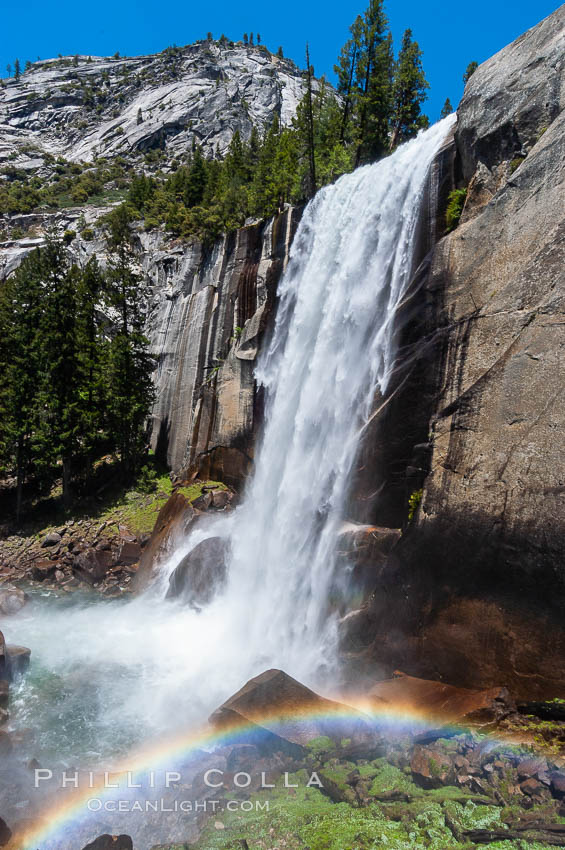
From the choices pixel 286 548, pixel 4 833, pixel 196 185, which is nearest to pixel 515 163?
pixel 286 548

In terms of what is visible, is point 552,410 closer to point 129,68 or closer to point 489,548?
point 489,548

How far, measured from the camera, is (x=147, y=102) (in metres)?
121

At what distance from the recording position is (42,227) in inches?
2405

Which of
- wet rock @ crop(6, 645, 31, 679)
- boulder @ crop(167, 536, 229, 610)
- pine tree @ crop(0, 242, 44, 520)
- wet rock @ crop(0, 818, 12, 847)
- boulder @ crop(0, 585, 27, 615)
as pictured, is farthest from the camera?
pine tree @ crop(0, 242, 44, 520)

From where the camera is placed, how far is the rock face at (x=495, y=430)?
895 centimetres

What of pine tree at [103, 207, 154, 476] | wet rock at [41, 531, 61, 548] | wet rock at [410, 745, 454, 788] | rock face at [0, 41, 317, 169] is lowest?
wet rock at [41, 531, 61, 548]

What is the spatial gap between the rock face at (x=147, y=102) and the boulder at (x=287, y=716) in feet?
357

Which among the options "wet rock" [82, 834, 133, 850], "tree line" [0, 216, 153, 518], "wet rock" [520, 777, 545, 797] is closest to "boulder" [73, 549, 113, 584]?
"tree line" [0, 216, 153, 518]

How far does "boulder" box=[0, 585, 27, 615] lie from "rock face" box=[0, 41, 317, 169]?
341 feet

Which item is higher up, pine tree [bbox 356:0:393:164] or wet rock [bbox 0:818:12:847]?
pine tree [bbox 356:0:393:164]

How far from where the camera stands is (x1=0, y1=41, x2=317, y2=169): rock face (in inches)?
4161

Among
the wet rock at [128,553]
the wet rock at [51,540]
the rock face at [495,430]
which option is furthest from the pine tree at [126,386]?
the rock face at [495,430]

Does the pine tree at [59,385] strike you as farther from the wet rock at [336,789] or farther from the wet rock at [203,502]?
the wet rock at [336,789]

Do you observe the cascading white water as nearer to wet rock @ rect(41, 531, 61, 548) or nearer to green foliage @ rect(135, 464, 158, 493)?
wet rock @ rect(41, 531, 61, 548)
